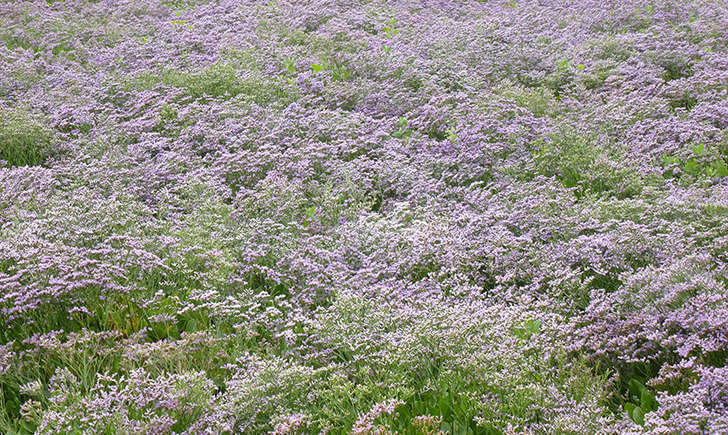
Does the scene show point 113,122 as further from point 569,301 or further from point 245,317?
point 569,301

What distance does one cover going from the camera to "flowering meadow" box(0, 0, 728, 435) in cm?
398

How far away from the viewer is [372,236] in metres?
6.34

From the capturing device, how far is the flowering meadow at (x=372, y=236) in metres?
3.98

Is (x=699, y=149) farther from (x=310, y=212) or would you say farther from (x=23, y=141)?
(x=23, y=141)

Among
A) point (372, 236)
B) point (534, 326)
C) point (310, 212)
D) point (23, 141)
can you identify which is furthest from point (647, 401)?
point (23, 141)

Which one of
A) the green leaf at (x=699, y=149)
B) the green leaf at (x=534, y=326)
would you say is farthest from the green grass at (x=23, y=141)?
the green leaf at (x=699, y=149)

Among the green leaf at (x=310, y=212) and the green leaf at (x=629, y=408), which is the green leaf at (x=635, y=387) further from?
the green leaf at (x=310, y=212)

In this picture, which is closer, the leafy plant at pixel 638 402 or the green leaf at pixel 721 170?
the leafy plant at pixel 638 402

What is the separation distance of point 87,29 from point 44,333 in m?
12.1

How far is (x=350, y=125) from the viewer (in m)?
9.04

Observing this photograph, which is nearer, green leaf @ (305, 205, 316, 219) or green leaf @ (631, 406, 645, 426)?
green leaf @ (631, 406, 645, 426)

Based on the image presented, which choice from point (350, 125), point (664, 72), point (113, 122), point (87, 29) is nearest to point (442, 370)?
point (350, 125)

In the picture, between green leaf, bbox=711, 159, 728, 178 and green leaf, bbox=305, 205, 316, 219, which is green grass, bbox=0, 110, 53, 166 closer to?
green leaf, bbox=305, 205, 316, 219

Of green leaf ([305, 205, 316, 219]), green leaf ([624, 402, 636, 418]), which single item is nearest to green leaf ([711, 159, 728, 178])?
green leaf ([624, 402, 636, 418])
